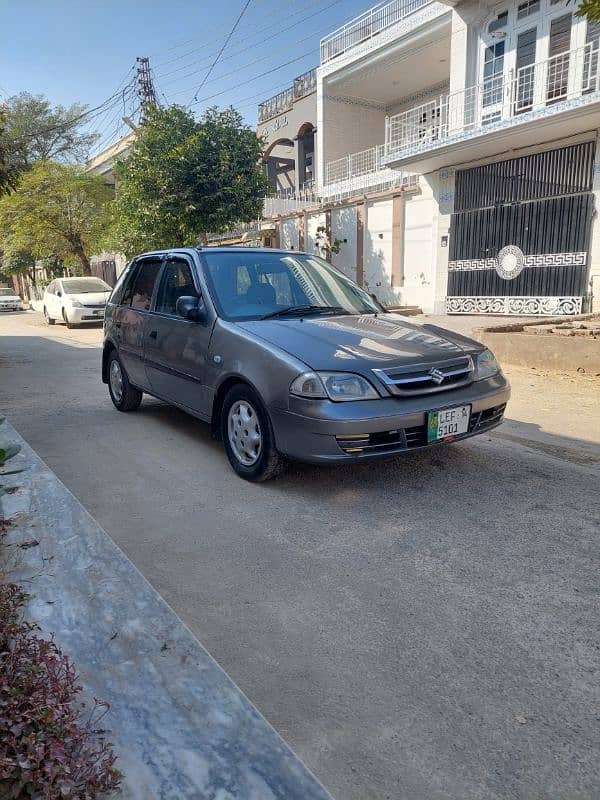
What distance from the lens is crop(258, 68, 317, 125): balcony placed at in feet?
81.0

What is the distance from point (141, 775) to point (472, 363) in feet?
11.0

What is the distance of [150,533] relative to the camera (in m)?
3.47

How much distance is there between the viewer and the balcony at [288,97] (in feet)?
81.0

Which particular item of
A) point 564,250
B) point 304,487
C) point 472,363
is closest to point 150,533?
point 304,487

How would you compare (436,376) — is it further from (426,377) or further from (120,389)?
(120,389)

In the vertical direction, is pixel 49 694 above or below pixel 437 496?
above

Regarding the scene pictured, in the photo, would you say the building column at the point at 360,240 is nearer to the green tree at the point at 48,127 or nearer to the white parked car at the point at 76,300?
the white parked car at the point at 76,300

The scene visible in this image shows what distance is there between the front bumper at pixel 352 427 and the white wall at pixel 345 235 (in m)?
16.2

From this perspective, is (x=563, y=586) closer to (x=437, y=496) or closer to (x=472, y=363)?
(x=437, y=496)

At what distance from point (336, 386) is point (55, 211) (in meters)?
25.4

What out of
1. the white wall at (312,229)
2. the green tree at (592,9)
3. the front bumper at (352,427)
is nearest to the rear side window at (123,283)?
the front bumper at (352,427)

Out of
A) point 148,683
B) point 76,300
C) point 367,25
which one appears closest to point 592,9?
point 148,683

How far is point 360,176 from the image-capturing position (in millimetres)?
20156

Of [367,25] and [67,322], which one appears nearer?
[67,322]
